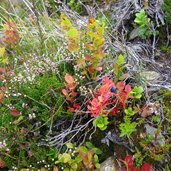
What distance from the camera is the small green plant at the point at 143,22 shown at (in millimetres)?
3174

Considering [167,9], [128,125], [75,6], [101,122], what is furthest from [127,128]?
[75,6]

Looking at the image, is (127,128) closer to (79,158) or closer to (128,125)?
(128,125)

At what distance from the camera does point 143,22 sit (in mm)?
3176

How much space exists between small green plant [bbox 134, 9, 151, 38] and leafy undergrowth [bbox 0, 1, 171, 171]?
537mm

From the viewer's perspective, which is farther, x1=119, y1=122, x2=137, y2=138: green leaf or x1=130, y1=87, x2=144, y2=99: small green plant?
x1=130, y1=87, x2=144, y2=99: small green plant

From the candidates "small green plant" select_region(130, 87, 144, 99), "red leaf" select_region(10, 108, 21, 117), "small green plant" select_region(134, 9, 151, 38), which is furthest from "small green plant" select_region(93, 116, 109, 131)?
"small green plant" select_region(134, 9, 151, 38)

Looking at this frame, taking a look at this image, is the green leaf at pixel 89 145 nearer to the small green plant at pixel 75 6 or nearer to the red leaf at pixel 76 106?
the red leaf at pixel 76 106

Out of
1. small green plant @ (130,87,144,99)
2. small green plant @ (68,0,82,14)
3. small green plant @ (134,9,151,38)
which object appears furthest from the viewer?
small green plant @ (68,0,82,14)

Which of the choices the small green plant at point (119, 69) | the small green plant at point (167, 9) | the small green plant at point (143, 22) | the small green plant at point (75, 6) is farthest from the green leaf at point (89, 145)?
the small green plant at point (75, 6)

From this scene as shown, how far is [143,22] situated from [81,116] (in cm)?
112

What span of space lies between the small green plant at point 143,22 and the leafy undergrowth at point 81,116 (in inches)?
21.2

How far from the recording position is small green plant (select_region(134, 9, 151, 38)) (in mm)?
3174

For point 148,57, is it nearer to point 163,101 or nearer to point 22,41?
A: point 163,101

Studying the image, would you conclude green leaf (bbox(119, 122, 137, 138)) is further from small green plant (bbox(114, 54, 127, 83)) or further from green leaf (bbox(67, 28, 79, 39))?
green leaf (bbox(67, 28, 79, 39))
